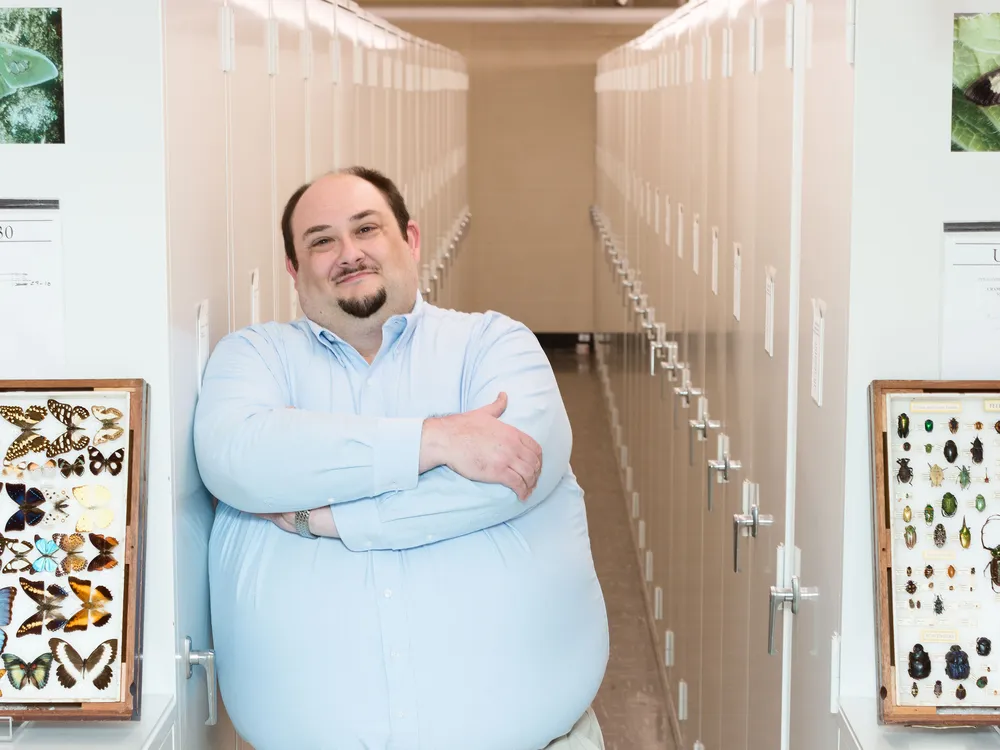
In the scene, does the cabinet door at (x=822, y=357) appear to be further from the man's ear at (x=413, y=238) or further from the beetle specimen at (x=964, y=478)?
the man's ear at (x=413, y=238)

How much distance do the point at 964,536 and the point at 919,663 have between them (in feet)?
0.64

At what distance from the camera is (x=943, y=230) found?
1881 millimetres

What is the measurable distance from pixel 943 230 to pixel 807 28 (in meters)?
0.49

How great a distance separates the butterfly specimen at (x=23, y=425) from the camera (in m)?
1.92

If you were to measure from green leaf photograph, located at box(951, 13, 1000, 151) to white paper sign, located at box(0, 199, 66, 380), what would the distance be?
1.31 metres

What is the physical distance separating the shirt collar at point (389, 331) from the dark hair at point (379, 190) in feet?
0.72

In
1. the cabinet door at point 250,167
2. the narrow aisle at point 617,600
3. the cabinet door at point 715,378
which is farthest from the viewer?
the narrow aisle at point 617,600

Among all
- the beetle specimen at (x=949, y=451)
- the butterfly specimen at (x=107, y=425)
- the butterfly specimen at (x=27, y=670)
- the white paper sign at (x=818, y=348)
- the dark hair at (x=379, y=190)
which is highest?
the dark hair at (x=379, y=190)

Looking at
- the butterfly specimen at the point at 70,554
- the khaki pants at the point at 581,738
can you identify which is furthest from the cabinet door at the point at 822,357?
the butterfly specimen at the point at 70,554

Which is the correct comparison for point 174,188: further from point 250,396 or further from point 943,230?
point 943,230

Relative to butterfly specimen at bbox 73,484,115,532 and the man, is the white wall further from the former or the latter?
butterfly specimen at bbox 73,484,115,532

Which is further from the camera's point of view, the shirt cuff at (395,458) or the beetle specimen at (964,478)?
the shirt cuff at (395,458)

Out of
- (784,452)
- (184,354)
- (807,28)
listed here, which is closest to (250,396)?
(184,354)

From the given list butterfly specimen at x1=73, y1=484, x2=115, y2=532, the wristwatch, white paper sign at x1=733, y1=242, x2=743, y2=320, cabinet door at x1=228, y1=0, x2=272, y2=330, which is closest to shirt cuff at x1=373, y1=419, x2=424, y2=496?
the wristwatch
